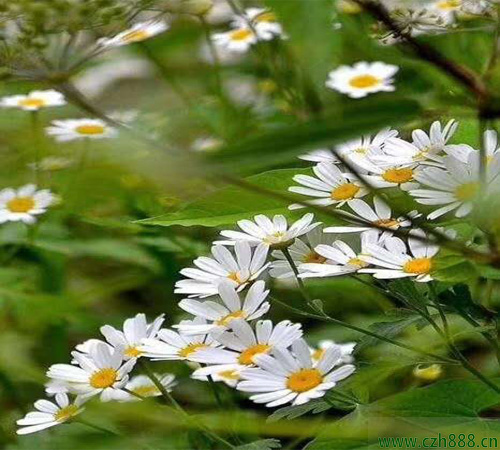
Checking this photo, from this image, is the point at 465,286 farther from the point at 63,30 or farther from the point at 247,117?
the point at 247,117

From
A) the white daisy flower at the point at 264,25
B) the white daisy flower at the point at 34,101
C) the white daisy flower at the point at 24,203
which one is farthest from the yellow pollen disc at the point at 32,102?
the white daisy flower at the point at 264,25

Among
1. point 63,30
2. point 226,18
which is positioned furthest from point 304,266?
point 226,18

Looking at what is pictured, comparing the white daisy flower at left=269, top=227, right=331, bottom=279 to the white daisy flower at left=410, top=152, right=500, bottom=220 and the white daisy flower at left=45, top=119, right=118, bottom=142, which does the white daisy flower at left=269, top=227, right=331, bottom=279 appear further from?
the white daisy flower at left=45, top=119, right=118, bottom=142

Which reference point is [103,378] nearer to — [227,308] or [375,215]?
[227,308]

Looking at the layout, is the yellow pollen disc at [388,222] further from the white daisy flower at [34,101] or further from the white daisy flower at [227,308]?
the white daisy flower at [34,101]

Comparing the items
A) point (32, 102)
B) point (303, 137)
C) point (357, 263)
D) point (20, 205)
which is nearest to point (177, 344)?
point (357, 263)

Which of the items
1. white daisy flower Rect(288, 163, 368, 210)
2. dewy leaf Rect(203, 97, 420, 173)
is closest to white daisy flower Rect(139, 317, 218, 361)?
white daisy flower Rect(288, 163, 368, 210)
